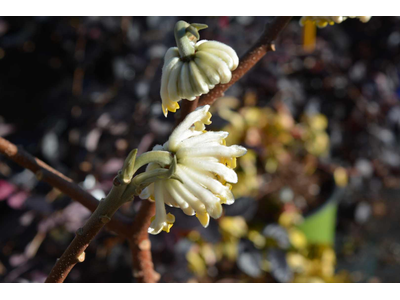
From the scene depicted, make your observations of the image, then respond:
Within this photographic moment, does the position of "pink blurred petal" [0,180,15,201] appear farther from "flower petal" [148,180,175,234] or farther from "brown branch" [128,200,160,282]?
"flower petal" [148,180,175,234]

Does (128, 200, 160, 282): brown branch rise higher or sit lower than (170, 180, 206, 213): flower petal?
lower

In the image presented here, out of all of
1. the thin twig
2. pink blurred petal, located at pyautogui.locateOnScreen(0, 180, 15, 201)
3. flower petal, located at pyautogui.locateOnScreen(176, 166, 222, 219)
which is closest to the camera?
flower petal, located at pyautogui.locateOnScreen(176, 166, 222, 219)

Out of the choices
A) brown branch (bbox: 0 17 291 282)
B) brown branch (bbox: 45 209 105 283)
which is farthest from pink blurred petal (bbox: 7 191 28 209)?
brown branch (bbox: 45 209 105 283)

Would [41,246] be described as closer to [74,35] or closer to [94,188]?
[94,188]

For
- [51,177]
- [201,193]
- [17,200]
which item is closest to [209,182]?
[201,193]

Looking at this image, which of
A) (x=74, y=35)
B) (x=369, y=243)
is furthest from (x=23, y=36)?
(x=369, y=243)

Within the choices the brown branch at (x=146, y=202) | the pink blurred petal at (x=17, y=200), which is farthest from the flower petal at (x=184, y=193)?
the pink blurred petal at (x=17, y=200)
